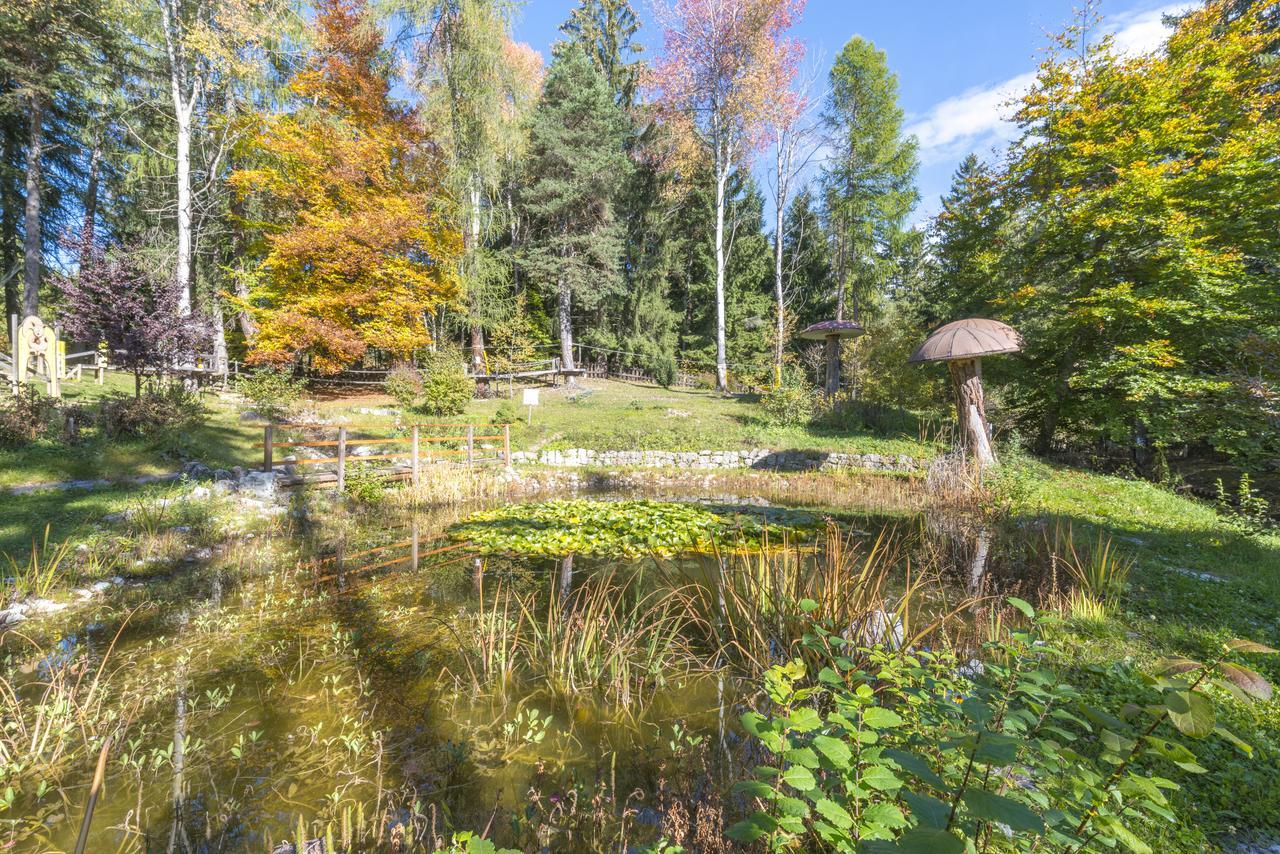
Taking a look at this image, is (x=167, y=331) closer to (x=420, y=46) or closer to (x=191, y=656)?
(x=191, y=656)

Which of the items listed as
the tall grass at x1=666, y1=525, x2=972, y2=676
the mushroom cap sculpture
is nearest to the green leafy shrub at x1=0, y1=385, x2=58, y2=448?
the tall grass at x1=666, y1=525, x2=972, y2=676

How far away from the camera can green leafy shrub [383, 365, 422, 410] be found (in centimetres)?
1342

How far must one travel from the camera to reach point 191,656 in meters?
3.19

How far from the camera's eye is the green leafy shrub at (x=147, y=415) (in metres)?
7.41

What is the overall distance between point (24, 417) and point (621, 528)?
334 inches

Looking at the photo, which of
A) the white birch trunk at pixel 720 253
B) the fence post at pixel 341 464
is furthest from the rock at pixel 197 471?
the white birch trunk at pixel 720 253

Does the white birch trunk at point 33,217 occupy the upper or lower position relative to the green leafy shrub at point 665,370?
upper

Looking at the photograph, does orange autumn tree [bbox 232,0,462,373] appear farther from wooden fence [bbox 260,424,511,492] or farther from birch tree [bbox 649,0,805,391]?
birch tree [bbox 649,0,805,391]

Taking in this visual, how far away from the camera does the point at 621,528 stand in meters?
5.97

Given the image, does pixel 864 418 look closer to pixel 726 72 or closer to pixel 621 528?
pixel 621 528

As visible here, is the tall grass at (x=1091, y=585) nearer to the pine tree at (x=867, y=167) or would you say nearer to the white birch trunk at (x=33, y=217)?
the pine tree at (x=867, y=167)

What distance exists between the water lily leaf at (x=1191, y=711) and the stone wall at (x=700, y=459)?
9.42 metres

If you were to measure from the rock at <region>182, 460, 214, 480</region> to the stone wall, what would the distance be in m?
4.82

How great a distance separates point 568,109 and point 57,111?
52.8 feet
